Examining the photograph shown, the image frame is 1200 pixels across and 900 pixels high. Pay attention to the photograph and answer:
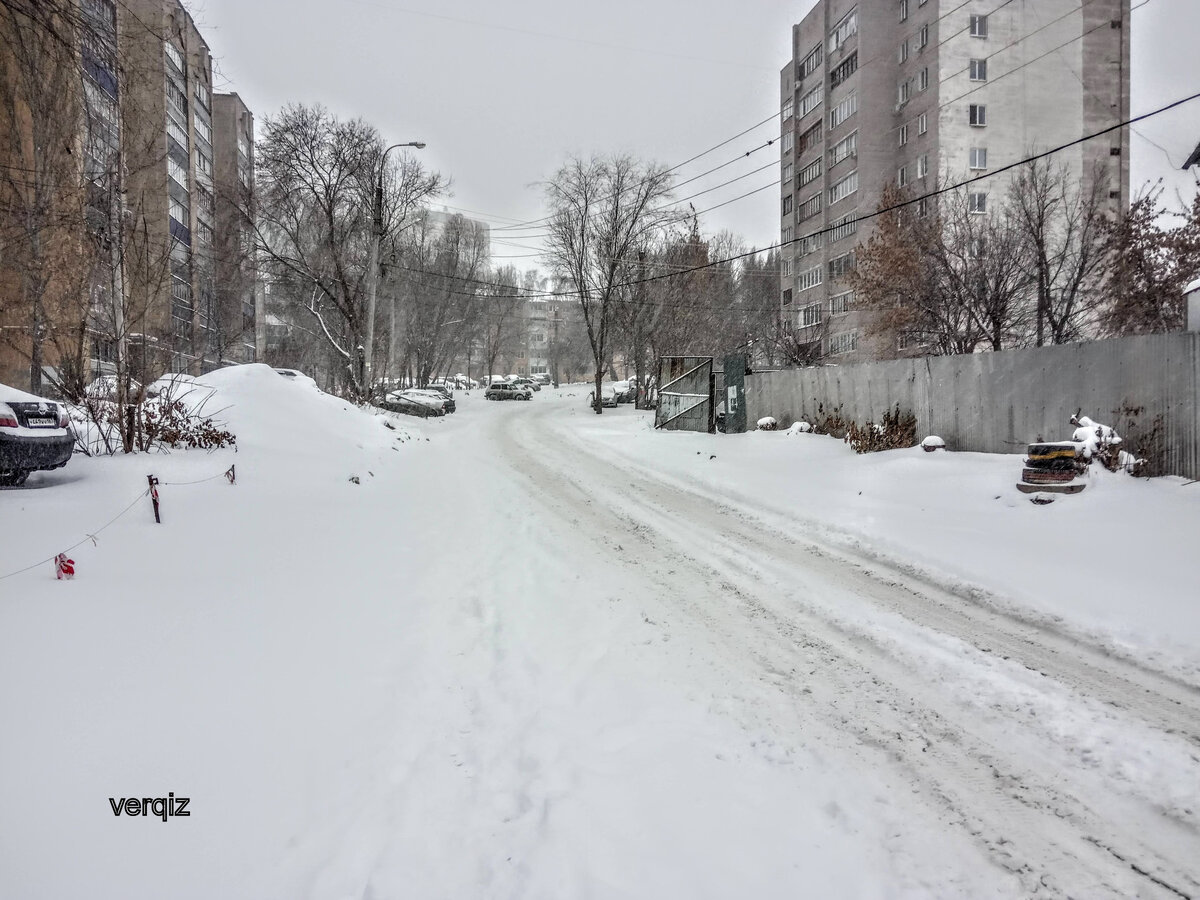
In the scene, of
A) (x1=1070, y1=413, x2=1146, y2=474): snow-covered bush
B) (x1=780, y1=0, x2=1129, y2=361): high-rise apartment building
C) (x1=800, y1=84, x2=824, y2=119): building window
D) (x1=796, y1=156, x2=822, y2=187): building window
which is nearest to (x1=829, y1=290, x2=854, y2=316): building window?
(x1=780, y1=0, x2=1129, y2=361): high-rise apartment building

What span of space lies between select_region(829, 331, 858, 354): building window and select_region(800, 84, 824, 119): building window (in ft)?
58.8

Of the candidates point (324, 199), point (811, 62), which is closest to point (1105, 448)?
point (324, 199)

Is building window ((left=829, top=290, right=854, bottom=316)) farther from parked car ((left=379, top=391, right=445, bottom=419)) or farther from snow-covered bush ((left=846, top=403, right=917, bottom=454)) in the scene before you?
snow-covered bush ((left=846, top=403, right=917, bottom=454))

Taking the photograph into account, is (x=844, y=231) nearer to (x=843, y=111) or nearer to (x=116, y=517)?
(x=843, y=111)

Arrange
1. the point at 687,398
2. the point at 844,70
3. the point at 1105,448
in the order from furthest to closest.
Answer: the point at 844,70
the point at 687,398
the point at 1105,448

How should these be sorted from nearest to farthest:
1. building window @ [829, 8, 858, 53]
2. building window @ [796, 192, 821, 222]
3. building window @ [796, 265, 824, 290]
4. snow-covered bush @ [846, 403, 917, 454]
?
snow-covered bush @ [846, 403, 917, 454] < building window @ [829, 8, 858, 53] < building window @ [796, 265, 824, 290] < building window @ [796, 192, 821, 222]

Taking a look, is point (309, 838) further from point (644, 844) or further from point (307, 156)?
point (307, 156)

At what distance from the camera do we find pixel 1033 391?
1002cm

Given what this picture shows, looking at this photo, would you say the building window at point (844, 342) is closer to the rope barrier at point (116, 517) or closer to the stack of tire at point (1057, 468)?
the stack of tire at point (1057, 468)

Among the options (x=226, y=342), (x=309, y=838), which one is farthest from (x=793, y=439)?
(x=226, y=342)

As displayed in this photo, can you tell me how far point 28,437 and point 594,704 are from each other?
262 inches

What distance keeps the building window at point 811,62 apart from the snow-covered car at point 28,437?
51707 millimetres

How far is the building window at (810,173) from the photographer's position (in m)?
47.4

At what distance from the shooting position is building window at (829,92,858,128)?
138 ft
